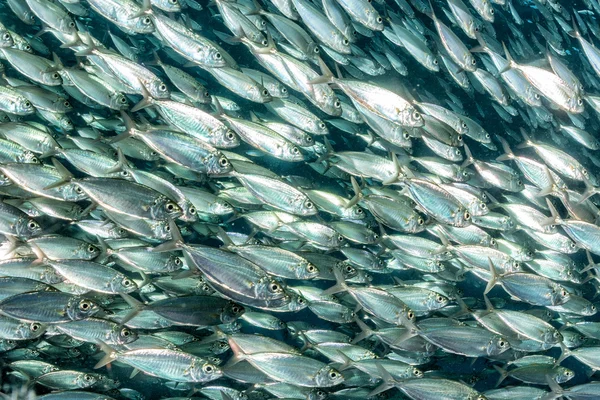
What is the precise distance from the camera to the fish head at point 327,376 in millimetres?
4461

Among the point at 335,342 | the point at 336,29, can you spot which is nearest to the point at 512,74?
the point at 336,29

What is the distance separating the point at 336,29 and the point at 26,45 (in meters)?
3.36

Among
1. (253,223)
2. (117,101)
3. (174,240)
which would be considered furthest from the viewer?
(253,223)

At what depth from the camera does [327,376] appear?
14.8 ft

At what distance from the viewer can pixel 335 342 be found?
5.34 metres

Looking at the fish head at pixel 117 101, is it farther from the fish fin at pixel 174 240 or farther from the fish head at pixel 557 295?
the fish head at pixel 557 295

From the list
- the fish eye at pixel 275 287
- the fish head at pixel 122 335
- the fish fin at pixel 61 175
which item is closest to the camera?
the fish eye at pixel 275 287

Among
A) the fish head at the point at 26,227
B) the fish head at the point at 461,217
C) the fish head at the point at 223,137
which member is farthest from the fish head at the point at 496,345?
the fish head at the point at 26,227

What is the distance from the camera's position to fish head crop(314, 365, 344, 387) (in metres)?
→ 4.46

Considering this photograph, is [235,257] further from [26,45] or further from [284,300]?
[26,45]

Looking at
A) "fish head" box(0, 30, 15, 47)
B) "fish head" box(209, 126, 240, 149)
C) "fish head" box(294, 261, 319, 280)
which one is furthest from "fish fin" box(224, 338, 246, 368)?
"fish head" box(0, 30, 15, 47)

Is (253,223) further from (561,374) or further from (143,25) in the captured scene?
(561,374)

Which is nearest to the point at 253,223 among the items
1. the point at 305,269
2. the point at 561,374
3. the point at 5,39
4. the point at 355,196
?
the point at 305,269

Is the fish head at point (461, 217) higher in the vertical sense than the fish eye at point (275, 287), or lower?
higher
